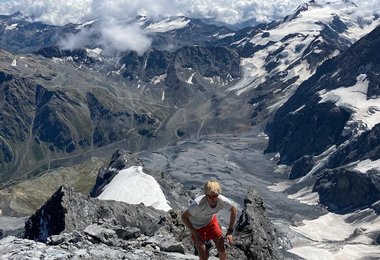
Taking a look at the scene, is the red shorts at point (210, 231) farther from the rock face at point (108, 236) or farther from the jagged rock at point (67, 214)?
the jagged rock at point (67, 214)

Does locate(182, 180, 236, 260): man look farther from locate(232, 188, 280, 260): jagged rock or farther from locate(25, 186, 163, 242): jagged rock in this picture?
locate(25, 186, 163, 242): jagged rock

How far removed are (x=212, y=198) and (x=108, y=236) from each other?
1059 cm

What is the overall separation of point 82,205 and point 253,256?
4563 centimetres

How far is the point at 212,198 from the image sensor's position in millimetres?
28375


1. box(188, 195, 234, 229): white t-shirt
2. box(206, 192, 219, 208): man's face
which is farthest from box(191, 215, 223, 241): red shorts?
box(206, 192, 219, 208): man's face

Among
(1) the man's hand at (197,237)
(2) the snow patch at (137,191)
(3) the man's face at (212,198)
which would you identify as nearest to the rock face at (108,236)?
(1) the man's hand at (197,237)

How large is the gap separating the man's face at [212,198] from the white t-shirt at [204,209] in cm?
18

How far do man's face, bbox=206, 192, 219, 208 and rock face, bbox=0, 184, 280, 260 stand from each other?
7.22 metres

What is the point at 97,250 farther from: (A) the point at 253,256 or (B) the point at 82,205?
(B) the point at 82,205

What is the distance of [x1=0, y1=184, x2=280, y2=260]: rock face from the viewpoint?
3158 centimetres

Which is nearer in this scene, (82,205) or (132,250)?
(132,250)

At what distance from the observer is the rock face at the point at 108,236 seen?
104ft

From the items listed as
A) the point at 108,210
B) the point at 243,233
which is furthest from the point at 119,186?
the point at 243,233

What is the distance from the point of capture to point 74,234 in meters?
34.0
